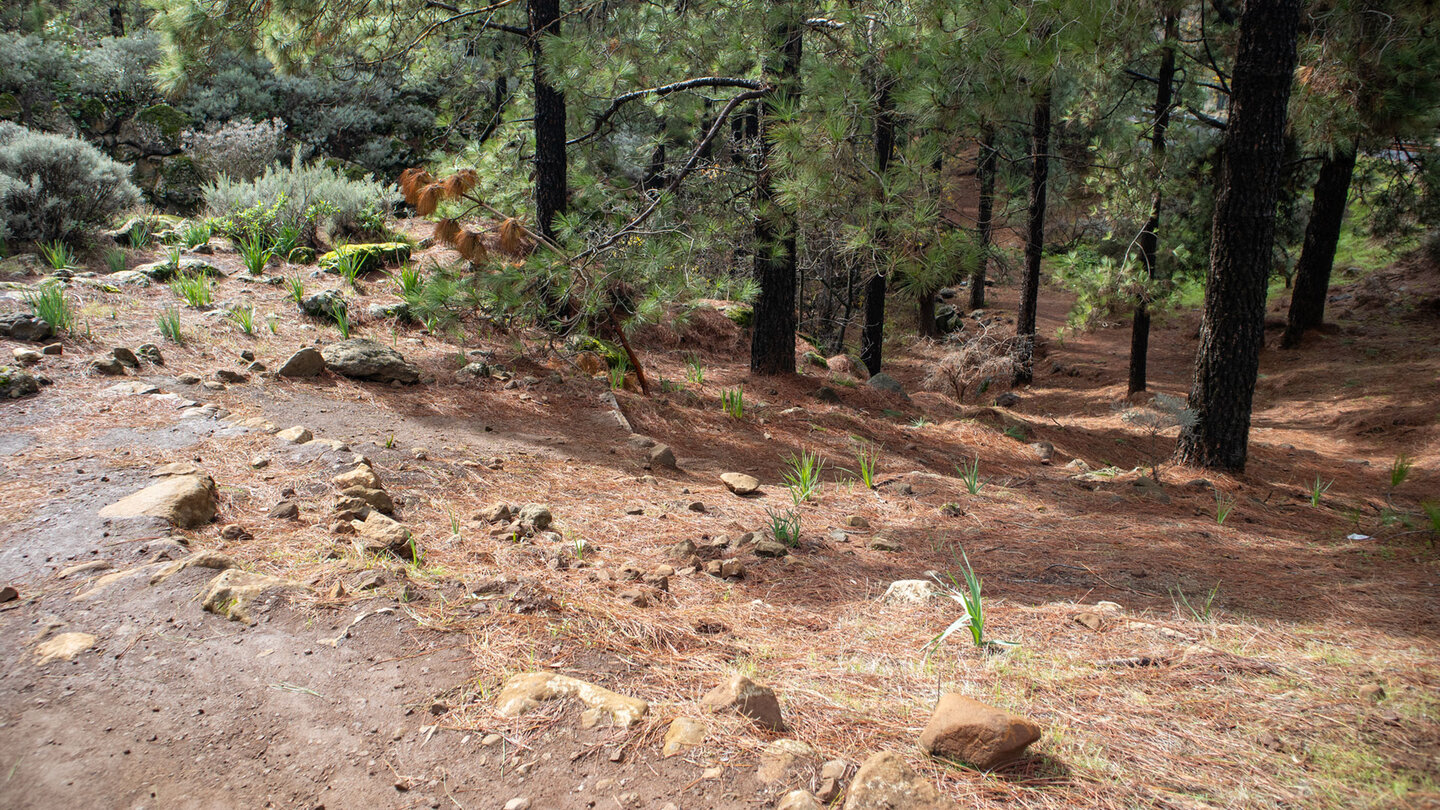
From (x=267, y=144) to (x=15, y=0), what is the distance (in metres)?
12.1

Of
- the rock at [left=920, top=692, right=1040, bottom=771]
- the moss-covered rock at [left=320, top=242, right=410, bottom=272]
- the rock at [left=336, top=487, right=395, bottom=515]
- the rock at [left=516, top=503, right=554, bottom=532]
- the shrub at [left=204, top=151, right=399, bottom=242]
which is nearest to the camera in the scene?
the rock at [left=920, top=692, right=1040, bottom=771]

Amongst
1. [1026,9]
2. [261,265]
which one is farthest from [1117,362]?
[261,265]

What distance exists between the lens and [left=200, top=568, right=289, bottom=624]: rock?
8.20ft

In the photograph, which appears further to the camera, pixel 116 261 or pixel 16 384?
pixel 116 261

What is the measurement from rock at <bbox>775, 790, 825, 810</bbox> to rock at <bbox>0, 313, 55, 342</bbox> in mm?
6216

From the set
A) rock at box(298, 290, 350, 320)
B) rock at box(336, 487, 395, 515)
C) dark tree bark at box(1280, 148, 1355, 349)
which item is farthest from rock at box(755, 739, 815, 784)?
dark tree bark at box(1280, 148, 1355, 349)

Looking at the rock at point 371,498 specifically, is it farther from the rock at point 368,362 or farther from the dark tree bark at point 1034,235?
the dark tree bark at point 1034,235

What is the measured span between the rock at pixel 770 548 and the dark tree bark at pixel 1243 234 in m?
4.28

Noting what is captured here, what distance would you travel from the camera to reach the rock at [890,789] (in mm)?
1729

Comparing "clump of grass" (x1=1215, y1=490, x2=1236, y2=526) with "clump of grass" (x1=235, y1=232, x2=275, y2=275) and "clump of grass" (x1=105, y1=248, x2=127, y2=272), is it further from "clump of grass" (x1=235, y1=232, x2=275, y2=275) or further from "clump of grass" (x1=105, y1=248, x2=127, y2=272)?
"clump of grass" (x1=105, y1=248, x2=127, y2=272)

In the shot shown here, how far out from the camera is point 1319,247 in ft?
38.7

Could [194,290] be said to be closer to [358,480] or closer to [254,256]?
[254,256]

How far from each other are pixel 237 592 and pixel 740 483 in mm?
2997

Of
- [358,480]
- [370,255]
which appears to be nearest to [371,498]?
[358,480]
